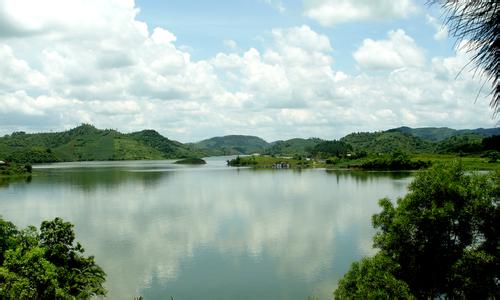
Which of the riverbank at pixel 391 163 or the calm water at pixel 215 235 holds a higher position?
the riverbank at pixel 391 163

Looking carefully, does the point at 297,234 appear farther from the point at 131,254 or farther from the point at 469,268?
the point at 469,268

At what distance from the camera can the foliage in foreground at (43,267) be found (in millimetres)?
19688

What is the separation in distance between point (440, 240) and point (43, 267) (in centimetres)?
2186

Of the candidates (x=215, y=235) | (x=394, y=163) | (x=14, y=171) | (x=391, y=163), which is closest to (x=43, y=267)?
(x=215, y=235)

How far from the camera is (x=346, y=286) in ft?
78.2

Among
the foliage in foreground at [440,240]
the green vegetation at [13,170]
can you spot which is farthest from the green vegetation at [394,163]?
the green vegetation at [13,170]

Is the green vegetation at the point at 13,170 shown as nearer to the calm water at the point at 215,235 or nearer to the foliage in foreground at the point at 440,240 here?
the calm water at the point at 215,235

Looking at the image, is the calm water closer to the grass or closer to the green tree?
the green tree

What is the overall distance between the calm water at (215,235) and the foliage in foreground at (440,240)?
8.09 metres

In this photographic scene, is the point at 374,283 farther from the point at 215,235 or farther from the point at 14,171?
the point at 14,171

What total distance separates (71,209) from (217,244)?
3419 centimetres

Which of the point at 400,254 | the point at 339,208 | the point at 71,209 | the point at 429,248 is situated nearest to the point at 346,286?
the point at 400,254

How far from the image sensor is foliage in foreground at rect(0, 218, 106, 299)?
19688 mm

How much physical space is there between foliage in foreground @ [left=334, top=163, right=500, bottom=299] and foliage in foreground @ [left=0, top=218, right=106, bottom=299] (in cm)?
1512
